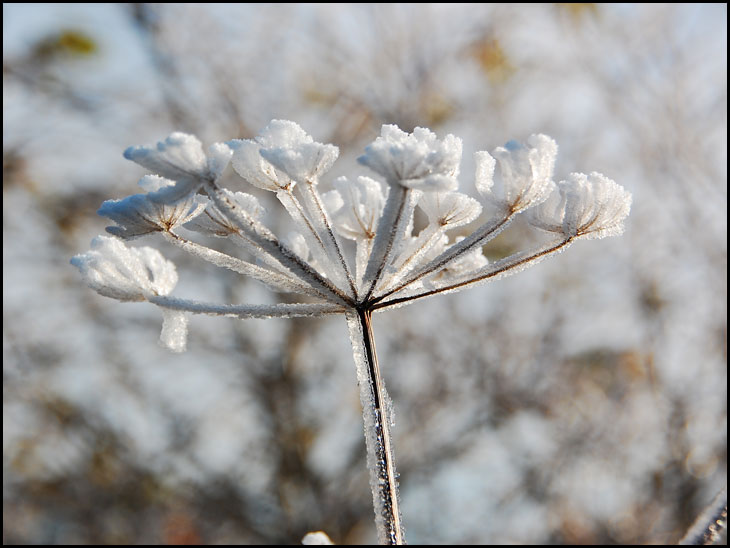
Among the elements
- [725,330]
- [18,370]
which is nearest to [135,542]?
[18,370]

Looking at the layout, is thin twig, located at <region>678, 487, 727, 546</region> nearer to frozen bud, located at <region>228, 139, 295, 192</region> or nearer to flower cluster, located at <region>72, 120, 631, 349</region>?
flower cluster, located at <region>72, 120, 631, 349</region>

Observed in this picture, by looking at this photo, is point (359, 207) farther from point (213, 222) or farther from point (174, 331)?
point (174, 331)

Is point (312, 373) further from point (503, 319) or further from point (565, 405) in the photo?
point (565, 405)

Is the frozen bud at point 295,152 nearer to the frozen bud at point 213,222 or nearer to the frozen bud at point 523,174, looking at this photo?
the frozen bud at point 213,222

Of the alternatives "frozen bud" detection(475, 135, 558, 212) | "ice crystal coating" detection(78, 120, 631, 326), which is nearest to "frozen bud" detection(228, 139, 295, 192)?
"ice crystal coating" detection(78, 120, 631, 326)

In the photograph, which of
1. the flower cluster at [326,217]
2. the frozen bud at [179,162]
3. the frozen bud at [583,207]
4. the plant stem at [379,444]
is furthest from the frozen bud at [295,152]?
the frozen bud at [583,207]

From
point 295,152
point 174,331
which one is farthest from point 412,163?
point 174,331

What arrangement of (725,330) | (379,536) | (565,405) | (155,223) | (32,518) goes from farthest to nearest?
(32,518), (565,405), (725,330), (155,223), (379,536)
